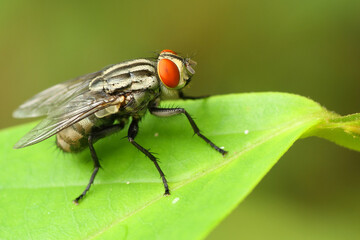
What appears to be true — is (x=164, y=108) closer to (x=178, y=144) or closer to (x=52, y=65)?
(x=178, y=144)

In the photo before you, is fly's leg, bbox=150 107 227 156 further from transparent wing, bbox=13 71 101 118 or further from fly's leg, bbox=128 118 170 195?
transparent wing, bbox=13 71 101 118

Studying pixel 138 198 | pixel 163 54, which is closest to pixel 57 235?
pixel 138 198

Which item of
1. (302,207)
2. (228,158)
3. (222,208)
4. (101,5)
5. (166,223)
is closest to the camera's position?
(222,208)

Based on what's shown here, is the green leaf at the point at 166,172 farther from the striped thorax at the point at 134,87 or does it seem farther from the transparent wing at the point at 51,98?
the transparent wing at the point at 51,98

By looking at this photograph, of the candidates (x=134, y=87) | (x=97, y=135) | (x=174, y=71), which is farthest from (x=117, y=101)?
(x=174, y=71)

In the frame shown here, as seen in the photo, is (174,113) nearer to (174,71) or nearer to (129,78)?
(174,71)

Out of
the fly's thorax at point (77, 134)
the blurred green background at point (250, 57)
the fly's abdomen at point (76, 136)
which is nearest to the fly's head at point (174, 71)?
the blurred green background at point (250, 57)
